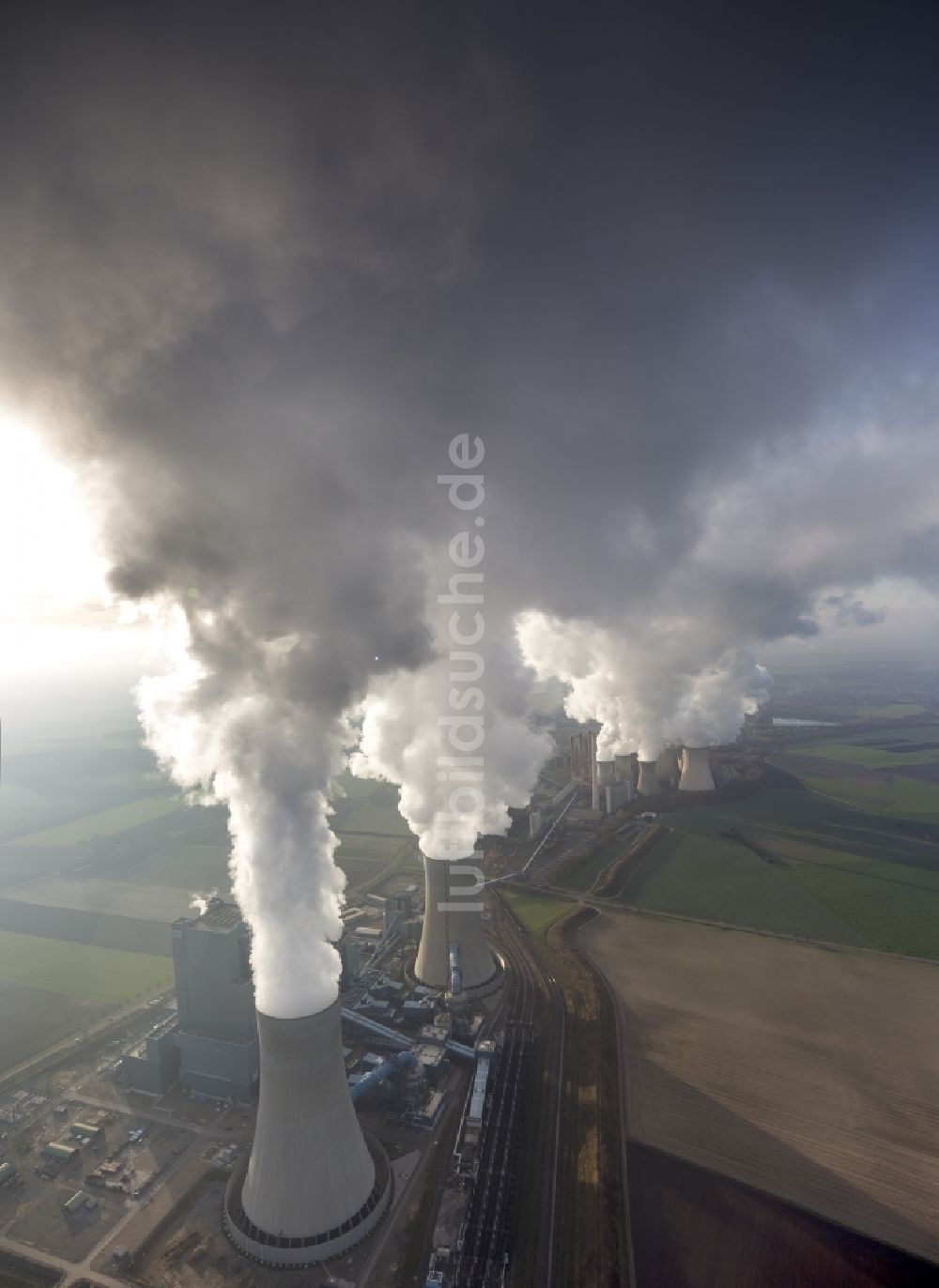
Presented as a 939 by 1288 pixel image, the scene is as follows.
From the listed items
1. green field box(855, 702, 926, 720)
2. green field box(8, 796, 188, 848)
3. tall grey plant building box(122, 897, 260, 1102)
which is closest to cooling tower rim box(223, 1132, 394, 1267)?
tall grey plant building box(122, 897, 260, 1102)


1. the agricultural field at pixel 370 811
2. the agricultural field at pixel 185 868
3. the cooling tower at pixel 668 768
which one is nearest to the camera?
the agricultural field at pixel 185 868

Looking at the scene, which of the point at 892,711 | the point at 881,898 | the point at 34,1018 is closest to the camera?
the point at 34,1018

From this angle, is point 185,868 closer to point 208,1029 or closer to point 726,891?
point 208,1029

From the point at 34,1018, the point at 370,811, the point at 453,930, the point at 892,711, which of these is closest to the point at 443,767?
the point at 453,930

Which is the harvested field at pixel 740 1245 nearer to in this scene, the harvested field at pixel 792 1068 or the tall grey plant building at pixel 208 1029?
the harvested field at pixel 792 1068

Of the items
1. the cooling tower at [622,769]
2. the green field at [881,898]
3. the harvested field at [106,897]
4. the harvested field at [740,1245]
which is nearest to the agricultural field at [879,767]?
the green field at [881,898]

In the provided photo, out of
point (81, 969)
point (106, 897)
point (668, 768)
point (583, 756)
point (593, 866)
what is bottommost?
point (81, 969)
